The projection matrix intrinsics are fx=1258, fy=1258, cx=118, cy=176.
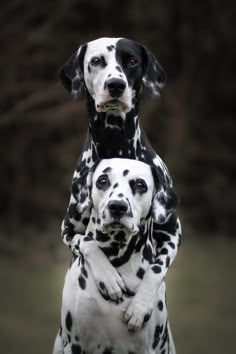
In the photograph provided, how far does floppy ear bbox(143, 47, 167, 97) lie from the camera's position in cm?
588

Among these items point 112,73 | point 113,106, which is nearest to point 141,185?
point 113,106

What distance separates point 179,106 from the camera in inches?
539

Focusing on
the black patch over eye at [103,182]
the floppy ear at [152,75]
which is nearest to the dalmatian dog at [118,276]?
the black patch over eye at [103,182]

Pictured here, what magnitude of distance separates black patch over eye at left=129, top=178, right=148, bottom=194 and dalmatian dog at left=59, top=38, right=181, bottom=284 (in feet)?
0.56

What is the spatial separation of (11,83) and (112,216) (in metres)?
7.79

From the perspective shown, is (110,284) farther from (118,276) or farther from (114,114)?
(114,114)

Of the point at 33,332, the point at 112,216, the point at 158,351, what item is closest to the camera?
the point at 112,216

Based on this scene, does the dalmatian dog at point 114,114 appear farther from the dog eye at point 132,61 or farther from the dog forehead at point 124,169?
the dog forehead at point 124,169

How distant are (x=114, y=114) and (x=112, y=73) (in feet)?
0.85

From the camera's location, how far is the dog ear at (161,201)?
5.65 metres

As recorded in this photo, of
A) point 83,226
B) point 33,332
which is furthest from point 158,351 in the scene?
point 33,332

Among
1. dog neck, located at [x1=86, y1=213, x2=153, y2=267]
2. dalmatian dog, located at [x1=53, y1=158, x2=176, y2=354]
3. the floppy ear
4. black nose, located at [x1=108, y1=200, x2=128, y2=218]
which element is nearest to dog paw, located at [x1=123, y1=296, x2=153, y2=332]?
dalmatian dog, located at [x1=53, y1=158, x2=176, y2=354]

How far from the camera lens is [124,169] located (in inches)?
217

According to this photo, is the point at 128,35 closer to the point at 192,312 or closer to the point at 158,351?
the point at 192,312
